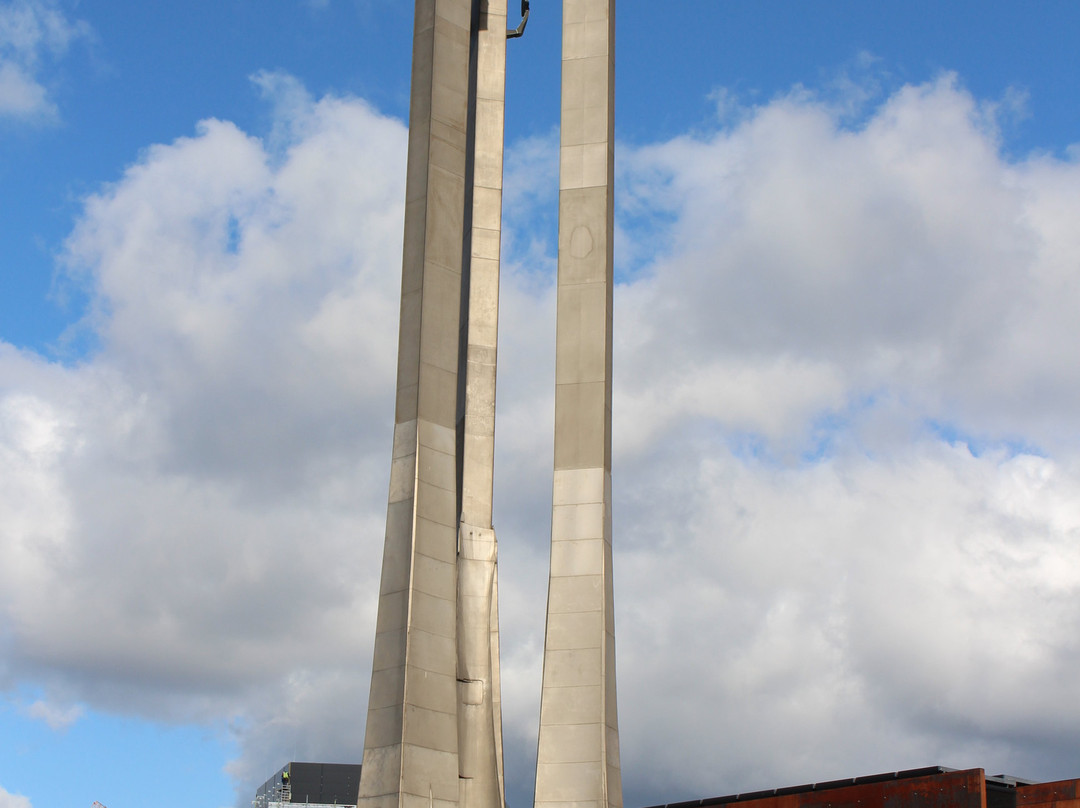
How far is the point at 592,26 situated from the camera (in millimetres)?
34875

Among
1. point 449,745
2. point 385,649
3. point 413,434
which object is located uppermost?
point 413,434

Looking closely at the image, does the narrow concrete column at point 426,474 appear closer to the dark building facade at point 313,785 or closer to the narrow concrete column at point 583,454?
the narrow concrete column at point 583,454

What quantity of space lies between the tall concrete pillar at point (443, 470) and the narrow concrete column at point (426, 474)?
3 cm

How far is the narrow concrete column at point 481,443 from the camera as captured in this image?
31656 mm

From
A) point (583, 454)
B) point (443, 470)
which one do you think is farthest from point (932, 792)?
point (443, 470)

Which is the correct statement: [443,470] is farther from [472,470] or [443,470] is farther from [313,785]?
[313,785]

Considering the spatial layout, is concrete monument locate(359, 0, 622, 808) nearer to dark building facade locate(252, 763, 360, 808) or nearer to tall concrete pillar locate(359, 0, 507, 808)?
tall concrete pillar locate(359, 0, 507, 808)

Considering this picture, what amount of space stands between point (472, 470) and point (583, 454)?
11.8ft

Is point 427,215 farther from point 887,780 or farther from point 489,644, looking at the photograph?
point 887,780

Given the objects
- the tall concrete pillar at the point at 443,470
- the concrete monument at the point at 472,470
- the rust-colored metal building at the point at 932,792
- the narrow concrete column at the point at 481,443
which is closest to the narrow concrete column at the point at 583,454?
the concrete monument at the point at 472,470

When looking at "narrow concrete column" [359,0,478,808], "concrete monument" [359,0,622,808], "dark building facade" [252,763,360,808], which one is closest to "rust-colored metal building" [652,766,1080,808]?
"concrete monument" [359,0,622,808]

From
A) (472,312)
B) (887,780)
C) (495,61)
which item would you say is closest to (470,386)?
(472,312)

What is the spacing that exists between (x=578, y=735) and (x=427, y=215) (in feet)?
39.8

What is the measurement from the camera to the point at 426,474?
3027cm
